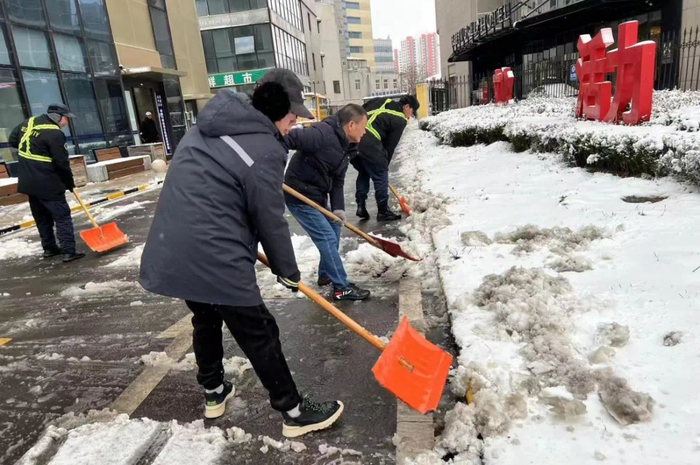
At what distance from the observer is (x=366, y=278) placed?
4.48 meters

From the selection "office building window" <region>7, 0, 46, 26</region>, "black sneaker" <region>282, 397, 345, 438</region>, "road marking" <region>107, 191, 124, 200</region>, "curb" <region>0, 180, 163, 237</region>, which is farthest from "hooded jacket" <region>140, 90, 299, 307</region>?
"office building window" <region>7, 0, 46, 26</region>

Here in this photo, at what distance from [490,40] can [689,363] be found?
2280 cm

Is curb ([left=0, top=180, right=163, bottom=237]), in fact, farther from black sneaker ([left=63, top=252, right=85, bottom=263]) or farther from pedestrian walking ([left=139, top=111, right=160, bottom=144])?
pedestrian walking ([left=139, top=111, right=160, bottom=144])

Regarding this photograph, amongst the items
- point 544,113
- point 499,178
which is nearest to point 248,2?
point 544,113

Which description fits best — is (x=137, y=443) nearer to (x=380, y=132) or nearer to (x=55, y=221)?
(x=55, y=221)

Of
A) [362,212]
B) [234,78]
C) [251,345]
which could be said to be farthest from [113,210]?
[234,78]

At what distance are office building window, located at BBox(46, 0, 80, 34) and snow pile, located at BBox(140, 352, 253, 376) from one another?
13800 millimetres

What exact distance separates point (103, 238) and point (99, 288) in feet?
5.66

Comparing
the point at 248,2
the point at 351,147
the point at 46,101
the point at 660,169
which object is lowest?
the point at 660,169

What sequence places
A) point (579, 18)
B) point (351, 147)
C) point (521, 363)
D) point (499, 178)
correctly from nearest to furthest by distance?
1. point (521, 363)
2. point (351, 147)
3. point (499, 178)
4. point (579, 18)

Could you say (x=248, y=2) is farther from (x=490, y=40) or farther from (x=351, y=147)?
(x=351, y=147)

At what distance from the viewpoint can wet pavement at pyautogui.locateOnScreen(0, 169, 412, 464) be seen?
7.95 feet

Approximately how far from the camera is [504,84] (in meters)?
16.1

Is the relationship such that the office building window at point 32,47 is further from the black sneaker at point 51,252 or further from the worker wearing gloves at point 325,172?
the worker wearing gloves at point 325,172
